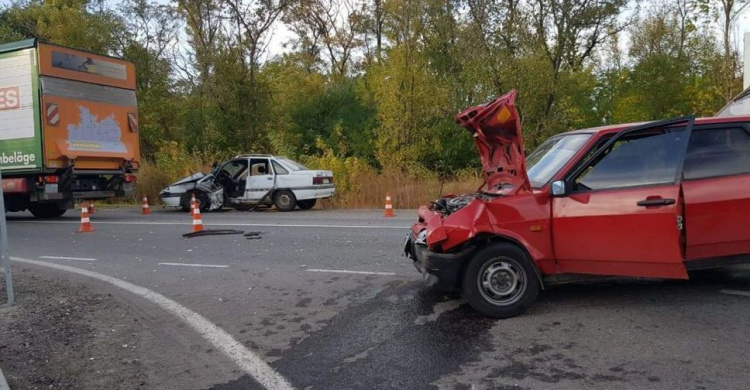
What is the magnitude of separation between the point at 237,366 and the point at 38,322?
8.55 ft

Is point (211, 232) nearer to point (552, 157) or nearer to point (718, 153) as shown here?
point (552, 157)

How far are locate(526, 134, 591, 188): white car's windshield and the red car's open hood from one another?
0.88 ft

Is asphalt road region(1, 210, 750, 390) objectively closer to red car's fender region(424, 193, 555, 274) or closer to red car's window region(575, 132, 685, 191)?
red car's fender region(424, 193, 555, 274)

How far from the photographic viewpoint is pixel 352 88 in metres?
36.3

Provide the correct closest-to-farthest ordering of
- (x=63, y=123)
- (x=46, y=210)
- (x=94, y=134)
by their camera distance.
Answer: (x=63, y=123) < (x=94, y=134) < (x=46, y=210)

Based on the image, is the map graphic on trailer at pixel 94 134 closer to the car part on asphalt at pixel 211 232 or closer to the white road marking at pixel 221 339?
the car part on asphalt at pixel 211 232

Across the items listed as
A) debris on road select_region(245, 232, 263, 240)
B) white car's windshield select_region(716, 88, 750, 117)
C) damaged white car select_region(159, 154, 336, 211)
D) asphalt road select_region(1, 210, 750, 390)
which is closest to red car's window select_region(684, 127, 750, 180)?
asphalt road select_region(1, 210, 750, 390)

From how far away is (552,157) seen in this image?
19.0ft

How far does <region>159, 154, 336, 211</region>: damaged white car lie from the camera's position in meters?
17.7

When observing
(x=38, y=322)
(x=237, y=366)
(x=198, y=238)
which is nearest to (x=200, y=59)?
(x=198, y=238)

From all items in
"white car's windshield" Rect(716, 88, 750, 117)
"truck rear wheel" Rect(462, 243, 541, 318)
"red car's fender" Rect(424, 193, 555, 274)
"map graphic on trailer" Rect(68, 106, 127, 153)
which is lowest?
"truck rear wheel" Rect(462, 243, 541, 318)

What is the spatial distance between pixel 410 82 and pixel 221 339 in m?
17.8

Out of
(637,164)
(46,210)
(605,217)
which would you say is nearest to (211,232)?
(46,210)

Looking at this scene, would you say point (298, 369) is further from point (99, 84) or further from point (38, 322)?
point (99, 84)
